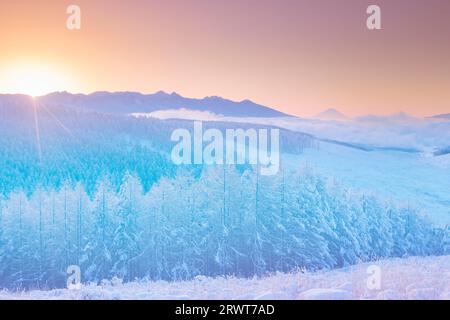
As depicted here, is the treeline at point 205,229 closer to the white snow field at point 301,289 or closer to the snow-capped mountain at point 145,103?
the snow-capped mountain at point 145,103

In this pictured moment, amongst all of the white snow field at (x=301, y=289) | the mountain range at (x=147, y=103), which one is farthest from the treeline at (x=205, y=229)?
the white snow field at (x=301, y=289)

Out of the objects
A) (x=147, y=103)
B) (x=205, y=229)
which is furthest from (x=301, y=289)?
(x=147, y=103)

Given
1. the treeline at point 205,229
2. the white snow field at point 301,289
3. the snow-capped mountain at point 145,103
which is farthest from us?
the treeline at point 205,229

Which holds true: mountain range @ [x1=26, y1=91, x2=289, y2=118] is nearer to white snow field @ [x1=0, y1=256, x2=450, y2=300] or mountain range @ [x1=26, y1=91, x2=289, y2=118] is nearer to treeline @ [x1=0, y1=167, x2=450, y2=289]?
treeline @ [x1=0, y1=167, x2=450, y2=289]

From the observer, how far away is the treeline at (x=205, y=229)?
341 inches

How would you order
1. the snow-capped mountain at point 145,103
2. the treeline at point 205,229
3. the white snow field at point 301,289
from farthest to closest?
1. the treeline at point 205,229
2. the snow-capped mountain at point 145,103
3. the white snow field at point 301,289

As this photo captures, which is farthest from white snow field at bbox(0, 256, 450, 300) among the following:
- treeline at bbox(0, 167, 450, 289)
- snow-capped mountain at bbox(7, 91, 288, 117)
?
snow-capped mountain at bbox(7, 91, 288, 117)

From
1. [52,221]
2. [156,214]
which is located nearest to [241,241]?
[156,214]

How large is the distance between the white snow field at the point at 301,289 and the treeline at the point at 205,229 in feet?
4.34

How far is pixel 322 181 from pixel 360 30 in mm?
2808

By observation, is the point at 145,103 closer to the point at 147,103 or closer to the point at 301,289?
the point at 147,103

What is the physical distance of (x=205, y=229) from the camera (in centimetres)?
896

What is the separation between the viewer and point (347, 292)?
249 inches
